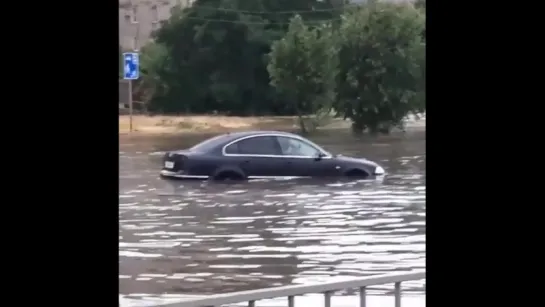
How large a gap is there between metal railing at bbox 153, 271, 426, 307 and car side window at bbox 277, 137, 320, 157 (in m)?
2.81

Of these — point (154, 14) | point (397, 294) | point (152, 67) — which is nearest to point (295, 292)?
point (397, 294)

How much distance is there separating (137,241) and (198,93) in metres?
0.71

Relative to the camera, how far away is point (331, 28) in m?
3.81

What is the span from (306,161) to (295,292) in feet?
11.0

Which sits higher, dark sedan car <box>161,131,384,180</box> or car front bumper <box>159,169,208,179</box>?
dark sedan car <box>161,131,384,180</box>

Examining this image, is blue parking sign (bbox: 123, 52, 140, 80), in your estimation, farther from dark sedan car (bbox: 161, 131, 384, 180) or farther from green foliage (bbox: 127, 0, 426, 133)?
dark sedan car (bbox: 161, 131, 384, 180)

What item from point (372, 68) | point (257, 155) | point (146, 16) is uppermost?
point (146, 16)

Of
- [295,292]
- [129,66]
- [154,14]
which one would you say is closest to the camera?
[295,292]

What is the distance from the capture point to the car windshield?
15.1 ft

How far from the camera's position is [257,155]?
16.0 feet

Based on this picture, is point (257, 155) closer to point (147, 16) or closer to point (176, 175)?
point (176, 175)

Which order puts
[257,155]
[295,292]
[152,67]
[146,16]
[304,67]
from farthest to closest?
[257,155], [304,67], [152,67], [146,16], [295,292]

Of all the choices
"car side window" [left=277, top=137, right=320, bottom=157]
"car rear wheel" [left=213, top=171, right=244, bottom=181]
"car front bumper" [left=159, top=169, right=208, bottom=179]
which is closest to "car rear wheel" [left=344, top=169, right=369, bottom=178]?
"car side window" [left=277, top=137, right=320, bottom=157]
